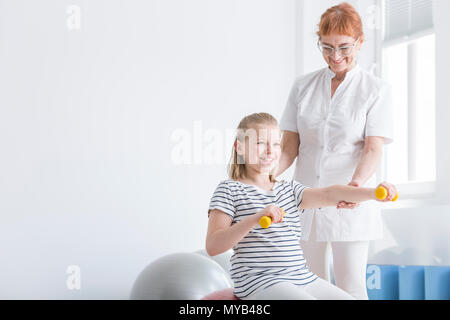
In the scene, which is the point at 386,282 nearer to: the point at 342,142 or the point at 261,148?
the point at 342,142

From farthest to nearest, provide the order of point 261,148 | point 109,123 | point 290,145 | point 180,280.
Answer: point 109,123 < point 180,280 < point 290,145 < point 261,148

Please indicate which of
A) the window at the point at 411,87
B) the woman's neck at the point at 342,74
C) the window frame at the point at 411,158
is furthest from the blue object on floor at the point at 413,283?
the woman's neck at the point at 342,74

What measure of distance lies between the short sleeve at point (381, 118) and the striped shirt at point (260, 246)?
0.52 meters

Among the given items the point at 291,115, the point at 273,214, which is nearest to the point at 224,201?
the point at 273,214

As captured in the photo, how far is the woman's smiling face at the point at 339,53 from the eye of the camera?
1.93 metres

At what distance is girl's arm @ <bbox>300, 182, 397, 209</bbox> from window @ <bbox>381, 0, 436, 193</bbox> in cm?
203

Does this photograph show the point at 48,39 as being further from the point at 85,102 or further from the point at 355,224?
the point at 355,224

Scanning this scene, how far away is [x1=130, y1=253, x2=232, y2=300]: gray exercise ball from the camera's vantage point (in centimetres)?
226

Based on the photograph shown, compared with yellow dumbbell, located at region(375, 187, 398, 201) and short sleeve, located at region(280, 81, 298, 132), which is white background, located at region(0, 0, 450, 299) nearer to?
short sleeve, located at region(280, 81, 298, 132)

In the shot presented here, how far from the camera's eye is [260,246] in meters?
1.50

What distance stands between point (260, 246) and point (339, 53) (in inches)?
31.1

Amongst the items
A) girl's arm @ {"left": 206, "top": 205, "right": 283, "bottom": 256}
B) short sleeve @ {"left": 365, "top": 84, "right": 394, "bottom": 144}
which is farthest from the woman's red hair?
girl's arm @ {"left": 206, "top": 205, "right": 283, "bottom": 256}

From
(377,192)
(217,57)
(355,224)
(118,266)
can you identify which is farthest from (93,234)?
(377,192)
